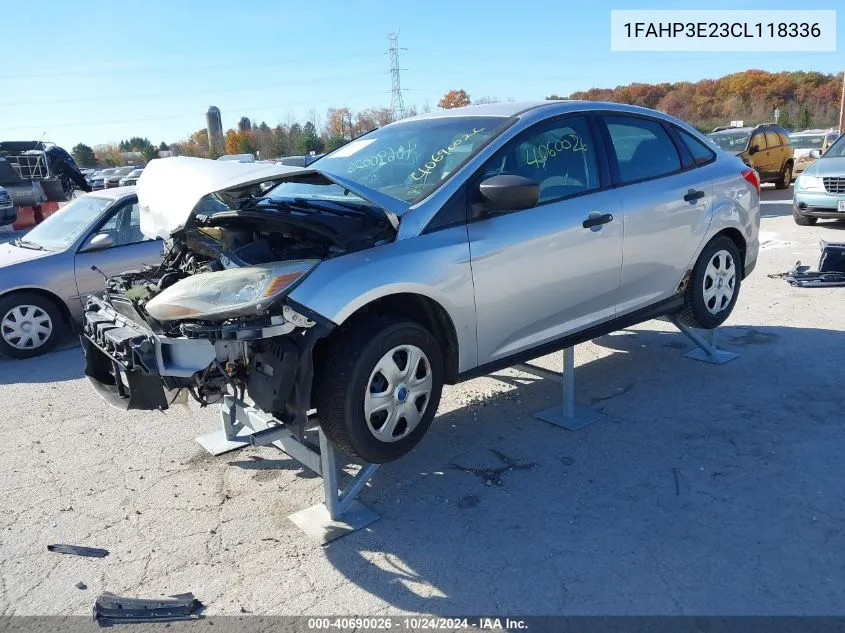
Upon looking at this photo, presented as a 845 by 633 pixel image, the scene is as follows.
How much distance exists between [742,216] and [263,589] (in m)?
4.38

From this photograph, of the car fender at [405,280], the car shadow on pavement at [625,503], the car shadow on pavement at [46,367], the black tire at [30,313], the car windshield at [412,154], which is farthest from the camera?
the black tire at [30,313]

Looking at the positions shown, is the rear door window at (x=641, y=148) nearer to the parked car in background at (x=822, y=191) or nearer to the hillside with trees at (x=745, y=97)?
the parked car in background at (x=822, y=191)

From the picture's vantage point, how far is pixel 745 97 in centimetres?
5400

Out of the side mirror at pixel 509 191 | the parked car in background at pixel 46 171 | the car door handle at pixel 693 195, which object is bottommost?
the car door handle at pixel 693 195

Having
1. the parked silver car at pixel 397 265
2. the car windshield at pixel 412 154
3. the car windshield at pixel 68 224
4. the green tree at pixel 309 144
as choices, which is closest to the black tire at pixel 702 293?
the parked silver car at pixel 397 265

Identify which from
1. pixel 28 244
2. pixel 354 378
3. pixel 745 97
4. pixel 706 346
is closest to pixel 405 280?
pixel 354 378

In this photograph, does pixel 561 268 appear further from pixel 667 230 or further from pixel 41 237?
pixel 41 237

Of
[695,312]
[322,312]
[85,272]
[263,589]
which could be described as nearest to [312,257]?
[322,312]

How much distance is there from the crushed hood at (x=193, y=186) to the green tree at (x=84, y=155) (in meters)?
71.3

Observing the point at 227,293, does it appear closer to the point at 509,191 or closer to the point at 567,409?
the point at 509,191

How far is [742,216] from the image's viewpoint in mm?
5324

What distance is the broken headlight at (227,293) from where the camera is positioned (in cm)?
294

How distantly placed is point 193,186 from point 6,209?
1539 cm

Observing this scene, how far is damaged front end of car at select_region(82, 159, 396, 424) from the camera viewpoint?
2998 mm
